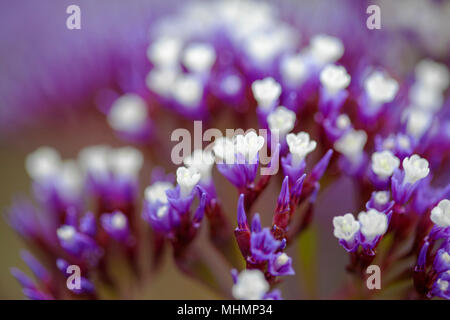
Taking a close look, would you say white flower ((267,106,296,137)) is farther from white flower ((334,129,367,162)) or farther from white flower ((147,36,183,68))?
white flower ((147,36,183,68))

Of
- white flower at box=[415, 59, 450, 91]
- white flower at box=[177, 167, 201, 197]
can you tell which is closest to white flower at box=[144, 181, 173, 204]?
white flower at box=[177, 167, 201, 197]

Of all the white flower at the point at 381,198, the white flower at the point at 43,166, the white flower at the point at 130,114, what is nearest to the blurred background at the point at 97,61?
the white flower at the point at 130,114

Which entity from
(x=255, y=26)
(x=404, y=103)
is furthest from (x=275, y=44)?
(x=404, y=103)

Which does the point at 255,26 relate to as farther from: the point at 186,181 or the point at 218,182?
the point at 186,181

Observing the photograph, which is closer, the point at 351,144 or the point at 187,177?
the point at 187,177

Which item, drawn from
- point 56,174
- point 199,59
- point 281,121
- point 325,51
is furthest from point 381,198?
point 56,174

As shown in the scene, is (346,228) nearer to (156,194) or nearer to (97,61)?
(156,194)
